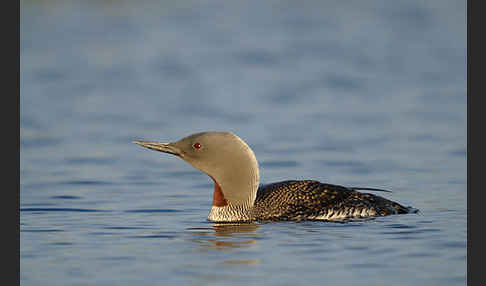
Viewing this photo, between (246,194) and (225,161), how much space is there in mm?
306

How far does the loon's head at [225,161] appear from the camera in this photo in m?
7.11

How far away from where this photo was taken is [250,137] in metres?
11.0

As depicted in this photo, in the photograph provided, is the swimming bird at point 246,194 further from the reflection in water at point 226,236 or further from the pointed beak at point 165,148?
the reflection in water at point 226,236

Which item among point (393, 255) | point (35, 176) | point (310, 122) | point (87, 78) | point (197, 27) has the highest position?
point (197, 27)

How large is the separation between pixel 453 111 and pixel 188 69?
16.5 feet

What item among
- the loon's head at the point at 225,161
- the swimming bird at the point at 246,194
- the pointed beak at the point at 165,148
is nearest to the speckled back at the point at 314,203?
the swimming bird at the point at 246,194

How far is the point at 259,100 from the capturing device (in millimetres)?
13391

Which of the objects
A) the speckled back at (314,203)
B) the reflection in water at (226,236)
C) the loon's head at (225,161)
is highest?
the loon's head at (225,161)

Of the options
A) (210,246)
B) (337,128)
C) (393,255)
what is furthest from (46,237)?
(337,128)

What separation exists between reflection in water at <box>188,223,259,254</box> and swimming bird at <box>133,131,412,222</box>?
18 centimetres

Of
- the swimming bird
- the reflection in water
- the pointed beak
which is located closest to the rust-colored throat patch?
the swimming bird

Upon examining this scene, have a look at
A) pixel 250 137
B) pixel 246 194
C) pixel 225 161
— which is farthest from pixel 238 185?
pixel 250 137

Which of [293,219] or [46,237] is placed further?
[293,219]

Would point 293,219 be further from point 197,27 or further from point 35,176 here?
point 197,27
